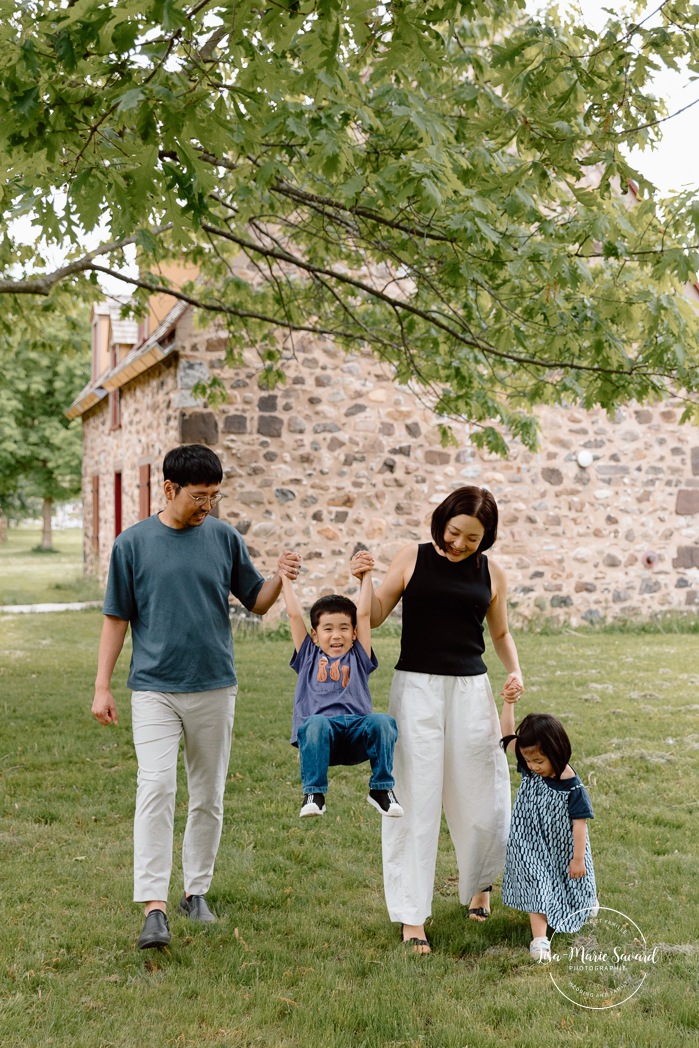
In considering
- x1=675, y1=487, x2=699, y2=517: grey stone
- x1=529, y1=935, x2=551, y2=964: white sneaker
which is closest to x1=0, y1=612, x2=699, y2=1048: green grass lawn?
x1=529, y1=935, x2=551, y2=964: white sneaker

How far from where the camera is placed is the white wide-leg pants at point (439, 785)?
4.18m

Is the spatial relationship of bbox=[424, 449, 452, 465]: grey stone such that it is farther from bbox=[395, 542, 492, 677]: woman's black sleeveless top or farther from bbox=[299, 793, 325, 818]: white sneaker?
bbox=[299, 793, 325, 818]: white sneaker

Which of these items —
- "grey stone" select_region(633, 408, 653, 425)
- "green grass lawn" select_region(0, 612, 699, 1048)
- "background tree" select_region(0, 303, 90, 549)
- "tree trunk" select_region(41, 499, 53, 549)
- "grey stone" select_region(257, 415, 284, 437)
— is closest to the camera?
"green grass lawn" select_region(0, 612, 699, 1048)

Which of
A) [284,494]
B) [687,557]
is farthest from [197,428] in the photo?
[687,557]

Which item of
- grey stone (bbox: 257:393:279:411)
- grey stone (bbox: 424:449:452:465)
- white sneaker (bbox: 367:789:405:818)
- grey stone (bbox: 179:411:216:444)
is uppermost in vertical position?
grey stone (bbox: 257:393:279:411)

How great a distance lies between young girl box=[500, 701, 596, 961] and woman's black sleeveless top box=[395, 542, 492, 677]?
40cm

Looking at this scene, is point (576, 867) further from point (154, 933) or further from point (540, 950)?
point (154, 933)

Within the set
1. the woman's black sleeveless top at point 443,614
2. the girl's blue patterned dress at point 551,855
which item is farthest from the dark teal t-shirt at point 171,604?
the girl's blue patterned dress at point 551,855

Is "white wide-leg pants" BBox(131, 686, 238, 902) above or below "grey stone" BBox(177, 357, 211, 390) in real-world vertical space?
below

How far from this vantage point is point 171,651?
13.6ft

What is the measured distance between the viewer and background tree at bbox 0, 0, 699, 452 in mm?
3805

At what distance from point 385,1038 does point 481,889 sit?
1150 mm

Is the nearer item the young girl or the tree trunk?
the young girl

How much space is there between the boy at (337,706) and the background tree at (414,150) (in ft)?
5.55
